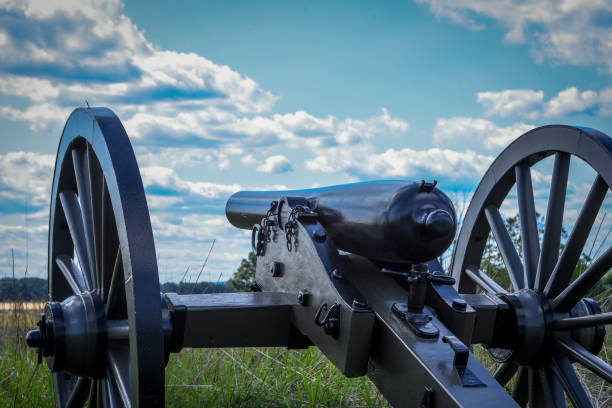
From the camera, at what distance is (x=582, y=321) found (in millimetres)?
3260

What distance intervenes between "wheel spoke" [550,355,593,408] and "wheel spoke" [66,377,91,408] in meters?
2.43

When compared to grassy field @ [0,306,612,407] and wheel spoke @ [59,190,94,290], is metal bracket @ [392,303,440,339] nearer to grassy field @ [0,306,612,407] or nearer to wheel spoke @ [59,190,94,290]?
grassy field @ [0,306,612,407]

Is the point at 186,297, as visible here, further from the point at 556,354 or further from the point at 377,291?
the point at 556,354

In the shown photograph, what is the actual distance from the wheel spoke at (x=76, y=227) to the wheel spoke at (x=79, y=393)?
482 millimetres

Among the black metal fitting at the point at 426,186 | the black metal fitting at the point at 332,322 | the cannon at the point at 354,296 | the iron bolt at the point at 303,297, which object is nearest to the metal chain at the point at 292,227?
the cannon at the point at 354,296

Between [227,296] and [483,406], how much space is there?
146 cm

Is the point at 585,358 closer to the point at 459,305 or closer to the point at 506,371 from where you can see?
the point at 506,371

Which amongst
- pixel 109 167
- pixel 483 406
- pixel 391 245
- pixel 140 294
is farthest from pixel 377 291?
pixel 109 167


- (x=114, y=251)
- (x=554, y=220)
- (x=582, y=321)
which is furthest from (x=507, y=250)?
(x=114, y=251)

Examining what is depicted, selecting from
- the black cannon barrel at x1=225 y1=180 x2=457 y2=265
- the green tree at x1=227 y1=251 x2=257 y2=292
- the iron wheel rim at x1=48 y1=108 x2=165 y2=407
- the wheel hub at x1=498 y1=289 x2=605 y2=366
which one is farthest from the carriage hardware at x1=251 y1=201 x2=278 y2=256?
the green tree at x1=227 y1=251 x2=257 y2=292

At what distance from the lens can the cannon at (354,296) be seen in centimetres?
242

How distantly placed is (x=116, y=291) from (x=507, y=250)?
235cm

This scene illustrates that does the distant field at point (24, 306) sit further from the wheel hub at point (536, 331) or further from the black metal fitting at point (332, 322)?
the wheel hub at point (536, 331)

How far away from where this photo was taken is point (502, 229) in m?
4.02
